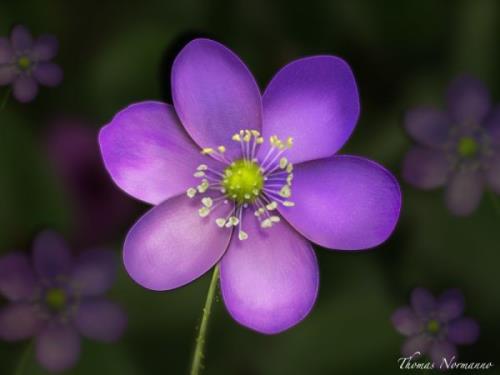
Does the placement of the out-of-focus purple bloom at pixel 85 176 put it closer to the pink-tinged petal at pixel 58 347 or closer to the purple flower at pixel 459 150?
the pink-tinged petal at pixel 58 347

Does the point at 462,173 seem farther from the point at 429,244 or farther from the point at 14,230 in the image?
the point at 14,230

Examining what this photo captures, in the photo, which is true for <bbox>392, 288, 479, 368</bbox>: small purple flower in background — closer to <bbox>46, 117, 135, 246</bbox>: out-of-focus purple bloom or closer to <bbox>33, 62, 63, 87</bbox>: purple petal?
<bbox>46, 117, 135, 246</bbox>: out-of-focus purple bloom

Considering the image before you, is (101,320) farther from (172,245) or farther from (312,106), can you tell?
(312,106)

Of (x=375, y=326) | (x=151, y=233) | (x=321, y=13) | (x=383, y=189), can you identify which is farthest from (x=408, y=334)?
(x=321, y=13)

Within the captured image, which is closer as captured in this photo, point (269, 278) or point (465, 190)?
point (269, 278)

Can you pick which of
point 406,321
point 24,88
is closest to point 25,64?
point 24,88

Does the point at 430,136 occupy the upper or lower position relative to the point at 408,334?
upper
